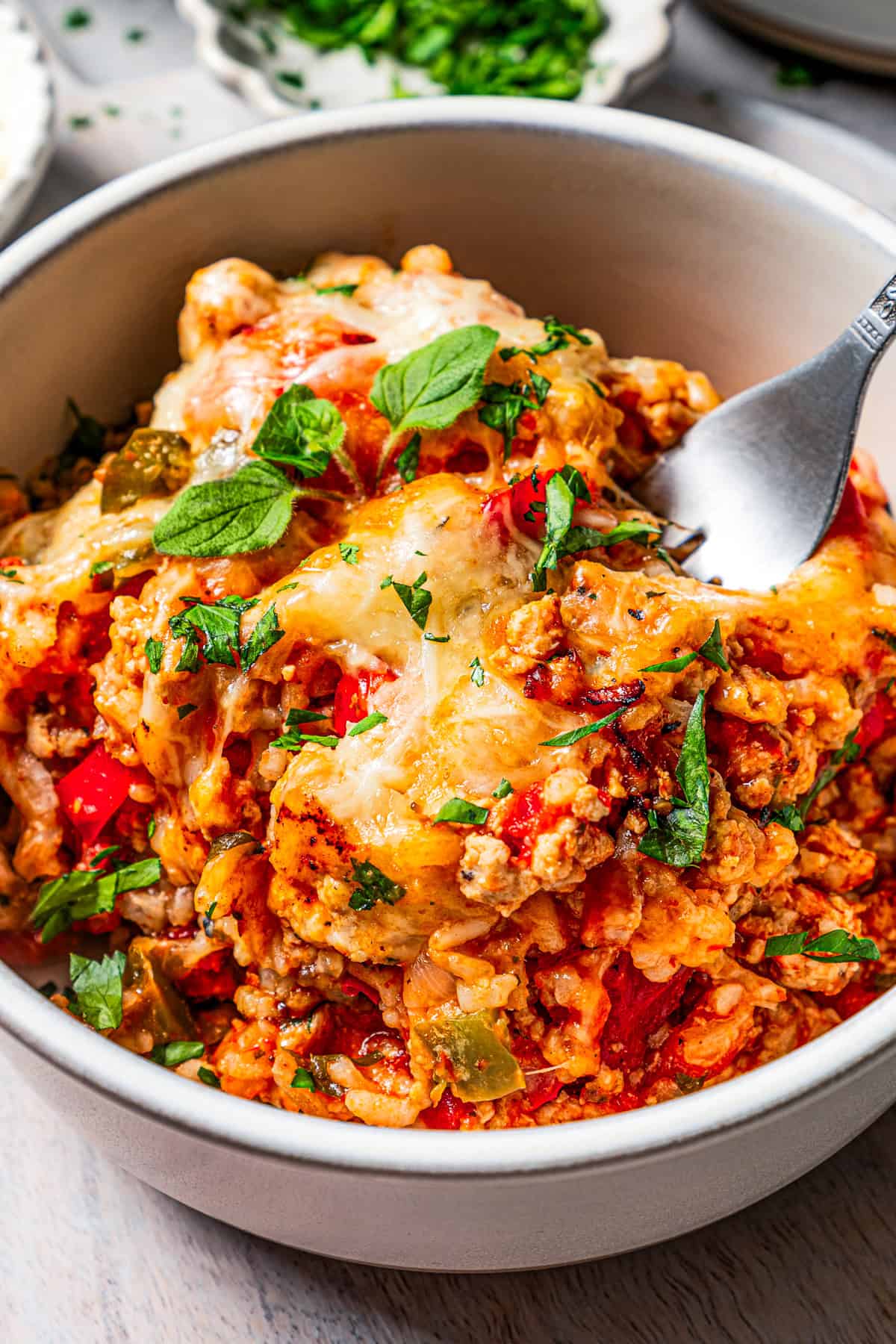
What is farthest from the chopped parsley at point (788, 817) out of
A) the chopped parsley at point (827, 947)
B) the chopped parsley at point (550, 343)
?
the chopped parsley at point (550, 343)

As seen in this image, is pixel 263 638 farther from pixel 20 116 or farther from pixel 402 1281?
pixel 20 116

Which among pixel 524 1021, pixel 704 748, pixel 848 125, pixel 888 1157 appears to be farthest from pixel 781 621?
pixel 848 125

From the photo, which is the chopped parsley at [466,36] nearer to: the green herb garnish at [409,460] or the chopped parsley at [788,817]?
the green herb garnish at [409,460]

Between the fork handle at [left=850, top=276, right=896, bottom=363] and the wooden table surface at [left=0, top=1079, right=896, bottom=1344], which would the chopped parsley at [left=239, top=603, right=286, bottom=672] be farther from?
the fork handle at [left=850, top=276, right=896, bottom=363]

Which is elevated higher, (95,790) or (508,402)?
(508,402)

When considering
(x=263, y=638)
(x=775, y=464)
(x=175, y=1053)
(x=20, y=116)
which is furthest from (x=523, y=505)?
(x=20, y=116)
